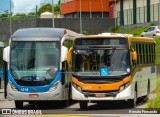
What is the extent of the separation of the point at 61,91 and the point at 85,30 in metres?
76.2

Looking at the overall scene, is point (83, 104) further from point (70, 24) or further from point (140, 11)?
point (70, 24)

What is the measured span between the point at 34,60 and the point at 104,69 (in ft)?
9.48

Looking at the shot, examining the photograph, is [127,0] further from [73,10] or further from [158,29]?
[158,29]

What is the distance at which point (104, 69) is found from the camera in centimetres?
2370

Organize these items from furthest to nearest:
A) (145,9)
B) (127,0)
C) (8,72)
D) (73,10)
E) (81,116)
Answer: (73,10)
(127,0)
(145,9)
(8,72)
(81,116)

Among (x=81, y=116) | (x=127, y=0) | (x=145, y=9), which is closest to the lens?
(x=81, y=116)

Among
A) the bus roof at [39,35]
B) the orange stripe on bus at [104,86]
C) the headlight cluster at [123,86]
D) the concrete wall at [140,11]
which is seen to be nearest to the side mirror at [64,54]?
the bus roof at [39,35]

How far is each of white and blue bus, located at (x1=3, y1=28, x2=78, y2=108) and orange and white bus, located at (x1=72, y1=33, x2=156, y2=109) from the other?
98 centimetres

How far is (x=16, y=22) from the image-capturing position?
10312 centimetres

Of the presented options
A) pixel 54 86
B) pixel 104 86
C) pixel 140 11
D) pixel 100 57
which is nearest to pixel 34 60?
pixel 54 86

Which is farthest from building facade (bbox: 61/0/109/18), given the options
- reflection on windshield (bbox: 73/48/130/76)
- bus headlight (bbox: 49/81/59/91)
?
reflection on windshield (bbox: 73/48/130/76)

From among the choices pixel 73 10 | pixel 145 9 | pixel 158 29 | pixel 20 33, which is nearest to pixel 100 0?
pixel 73 10

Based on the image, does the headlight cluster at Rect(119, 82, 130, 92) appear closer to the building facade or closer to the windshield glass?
the windshield glass

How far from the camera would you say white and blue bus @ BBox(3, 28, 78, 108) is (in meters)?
24.7
